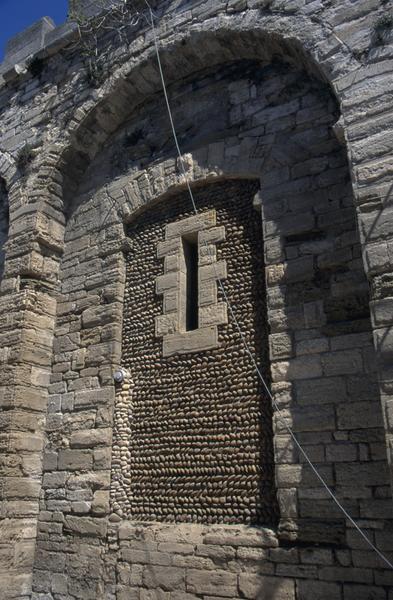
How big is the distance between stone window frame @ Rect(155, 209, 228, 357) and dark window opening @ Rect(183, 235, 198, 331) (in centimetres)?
6

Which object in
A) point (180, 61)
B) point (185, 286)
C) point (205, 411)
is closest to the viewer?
point (205, 411)

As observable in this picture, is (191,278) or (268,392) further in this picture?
(191,278)

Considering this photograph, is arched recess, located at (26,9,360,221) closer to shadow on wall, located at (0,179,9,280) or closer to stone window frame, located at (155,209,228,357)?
shadow on wall, located at (0,179,9,280)

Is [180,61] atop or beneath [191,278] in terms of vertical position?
atop

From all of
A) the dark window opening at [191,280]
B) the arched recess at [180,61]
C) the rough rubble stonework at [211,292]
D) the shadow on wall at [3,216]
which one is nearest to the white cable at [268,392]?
the rough rubble stonework at [211,292]

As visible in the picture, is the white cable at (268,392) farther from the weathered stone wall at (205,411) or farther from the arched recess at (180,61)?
the arched recess at (180,61)

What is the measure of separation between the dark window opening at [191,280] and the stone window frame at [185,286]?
6cm

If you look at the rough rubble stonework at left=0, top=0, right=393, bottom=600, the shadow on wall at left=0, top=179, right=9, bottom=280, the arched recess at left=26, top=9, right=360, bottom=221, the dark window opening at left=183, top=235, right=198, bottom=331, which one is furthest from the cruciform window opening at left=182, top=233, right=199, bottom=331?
the shadow on wall at left=0, top=179, right=9, bottom=280

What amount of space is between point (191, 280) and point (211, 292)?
49 centimetres

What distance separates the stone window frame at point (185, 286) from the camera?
484 centimetres

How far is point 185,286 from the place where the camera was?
529 centimetres

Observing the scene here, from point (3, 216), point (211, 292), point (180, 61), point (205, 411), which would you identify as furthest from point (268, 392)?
point (3, 216)

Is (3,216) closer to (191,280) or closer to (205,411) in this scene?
(191,280)

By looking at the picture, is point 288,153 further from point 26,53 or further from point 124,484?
point 26,53
